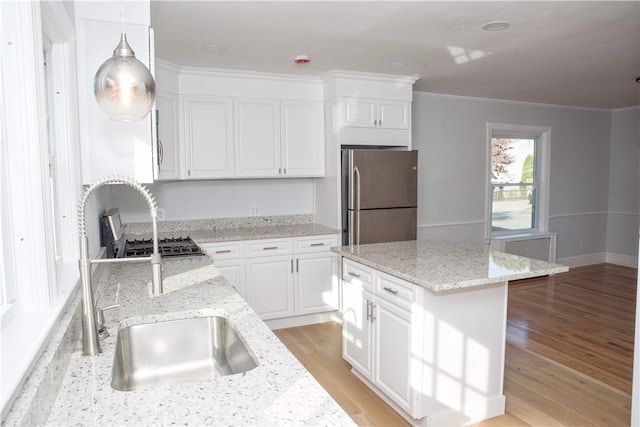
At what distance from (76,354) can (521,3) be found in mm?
2661

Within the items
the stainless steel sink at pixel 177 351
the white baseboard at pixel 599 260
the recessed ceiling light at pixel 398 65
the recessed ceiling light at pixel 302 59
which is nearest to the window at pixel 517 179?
the white baseboard at pixel 599 260

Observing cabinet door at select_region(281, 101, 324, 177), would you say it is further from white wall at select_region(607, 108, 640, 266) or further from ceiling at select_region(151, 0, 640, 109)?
white wall at select_region(607, 108, 640, 266)

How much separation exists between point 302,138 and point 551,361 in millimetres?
2816

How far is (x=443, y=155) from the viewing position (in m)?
5.34

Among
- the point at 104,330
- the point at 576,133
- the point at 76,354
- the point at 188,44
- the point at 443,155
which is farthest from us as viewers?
the point at 576,133

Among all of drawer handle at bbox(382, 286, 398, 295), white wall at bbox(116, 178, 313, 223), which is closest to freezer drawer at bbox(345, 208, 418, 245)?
white wall at bbox(116, 178, 313, 223)

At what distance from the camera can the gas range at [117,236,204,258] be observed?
2795 mm

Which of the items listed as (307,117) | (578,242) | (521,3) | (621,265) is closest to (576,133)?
(578,242)

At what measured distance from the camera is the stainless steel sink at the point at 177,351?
147 centimetres

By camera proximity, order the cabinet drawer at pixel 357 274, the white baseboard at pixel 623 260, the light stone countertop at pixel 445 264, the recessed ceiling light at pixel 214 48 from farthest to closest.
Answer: the white baseboard at pixel 623 260 → the recessed ceiling light at pixel 214 48 → the cabinet drawer at pixel 357 274 → the light stone countertop at pixel 445 264

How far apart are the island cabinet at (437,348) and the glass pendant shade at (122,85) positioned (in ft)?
5.27

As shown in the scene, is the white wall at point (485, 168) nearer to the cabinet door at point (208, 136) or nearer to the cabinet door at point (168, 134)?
the cabinet door at point (208, 136)

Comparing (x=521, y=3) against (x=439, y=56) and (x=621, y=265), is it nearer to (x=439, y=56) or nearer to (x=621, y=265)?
(x=439, y=56)

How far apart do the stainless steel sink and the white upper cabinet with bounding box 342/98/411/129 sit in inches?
116
